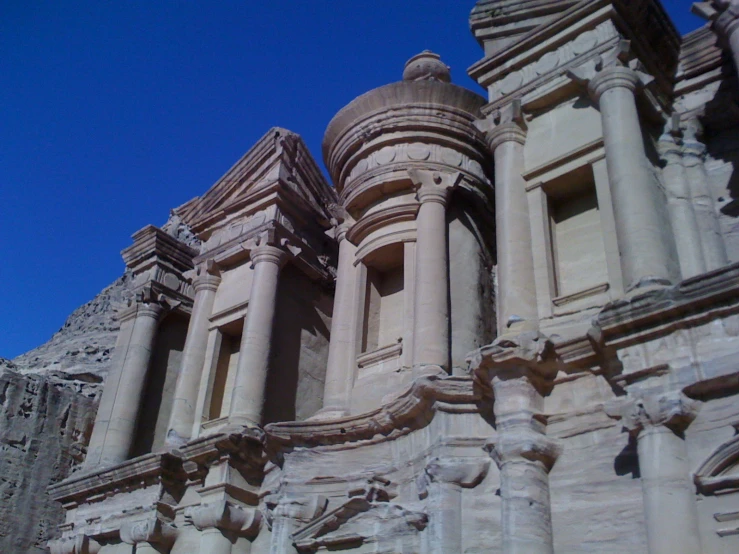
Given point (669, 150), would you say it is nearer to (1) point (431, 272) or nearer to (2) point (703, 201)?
(2) point (703, 201)

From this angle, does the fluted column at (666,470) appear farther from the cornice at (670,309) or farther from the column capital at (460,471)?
the column capital at (460,471)

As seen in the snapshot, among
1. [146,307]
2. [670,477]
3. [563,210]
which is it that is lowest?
[670,477]

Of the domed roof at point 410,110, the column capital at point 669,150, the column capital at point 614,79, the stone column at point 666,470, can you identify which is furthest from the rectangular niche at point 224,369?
the stone column at point 666,470

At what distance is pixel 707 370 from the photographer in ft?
26.6

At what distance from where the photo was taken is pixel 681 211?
432 inches

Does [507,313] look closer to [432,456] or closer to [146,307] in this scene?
[432,456]

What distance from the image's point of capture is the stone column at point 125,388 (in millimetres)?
16781

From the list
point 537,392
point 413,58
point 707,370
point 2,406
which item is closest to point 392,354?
point 537,392

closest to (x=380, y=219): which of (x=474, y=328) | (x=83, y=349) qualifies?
(x=474, y=328)

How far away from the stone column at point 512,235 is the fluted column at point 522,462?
1.04 meters

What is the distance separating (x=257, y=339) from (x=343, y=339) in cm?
193

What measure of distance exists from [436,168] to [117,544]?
9.18 m

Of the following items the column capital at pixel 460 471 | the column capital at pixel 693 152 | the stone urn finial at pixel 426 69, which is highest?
the stone urn finial at pixel 426 69

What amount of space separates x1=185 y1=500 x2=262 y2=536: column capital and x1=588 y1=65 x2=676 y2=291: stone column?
7.32m
